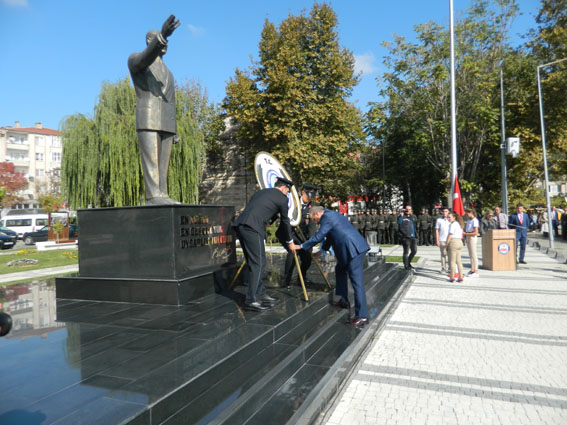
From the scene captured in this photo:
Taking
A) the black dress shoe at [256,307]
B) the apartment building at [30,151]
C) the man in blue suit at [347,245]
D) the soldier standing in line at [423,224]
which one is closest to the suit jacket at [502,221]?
the soldier standing in line at [423,224]

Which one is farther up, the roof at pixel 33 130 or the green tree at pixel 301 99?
the roof at pixel 33 130

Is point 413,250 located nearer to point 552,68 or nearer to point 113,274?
point 113,274

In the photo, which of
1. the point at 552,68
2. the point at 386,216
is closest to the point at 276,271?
the point at 386,216

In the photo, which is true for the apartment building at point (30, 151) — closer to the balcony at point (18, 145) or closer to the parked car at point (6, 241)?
the balcony at point (18, 145)

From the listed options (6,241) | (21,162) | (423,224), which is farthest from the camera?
(21,162)

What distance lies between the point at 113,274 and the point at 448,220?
347 inches

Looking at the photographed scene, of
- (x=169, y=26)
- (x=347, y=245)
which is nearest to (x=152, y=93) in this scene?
(x=169, y=26)

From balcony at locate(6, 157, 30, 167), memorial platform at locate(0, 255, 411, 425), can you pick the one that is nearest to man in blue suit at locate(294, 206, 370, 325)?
memorial platform at locate(0, 255, 411, 425)

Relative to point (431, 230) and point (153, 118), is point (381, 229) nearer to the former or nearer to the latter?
point (431, 230)

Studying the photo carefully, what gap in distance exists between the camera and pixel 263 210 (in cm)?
517

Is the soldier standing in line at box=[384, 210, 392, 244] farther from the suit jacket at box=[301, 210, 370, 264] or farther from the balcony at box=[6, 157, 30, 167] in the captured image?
the balcony at box=[6, 157, 30, 167]

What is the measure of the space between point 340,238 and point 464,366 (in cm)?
219

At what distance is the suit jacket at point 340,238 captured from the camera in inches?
214

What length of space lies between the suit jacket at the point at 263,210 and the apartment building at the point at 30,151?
217 feet
